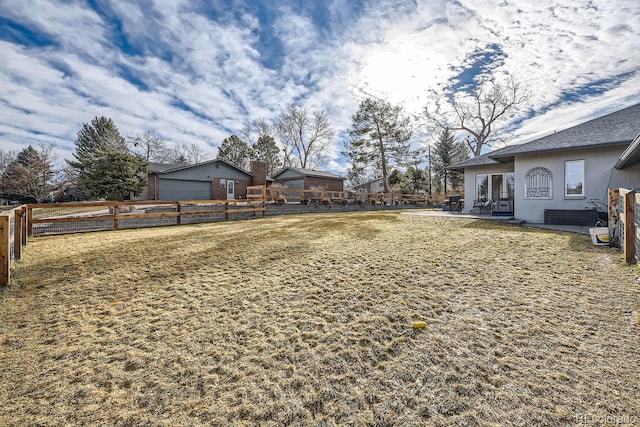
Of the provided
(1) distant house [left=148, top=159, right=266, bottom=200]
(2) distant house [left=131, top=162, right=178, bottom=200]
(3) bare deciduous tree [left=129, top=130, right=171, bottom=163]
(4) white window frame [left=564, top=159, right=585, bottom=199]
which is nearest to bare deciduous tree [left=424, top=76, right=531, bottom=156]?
(4) white window frame [left=564, top=159, right=585, bottom=199]

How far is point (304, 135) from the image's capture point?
125ft

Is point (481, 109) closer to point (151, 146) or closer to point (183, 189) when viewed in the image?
point (183, 189)

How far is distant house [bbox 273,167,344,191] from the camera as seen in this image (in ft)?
85.6

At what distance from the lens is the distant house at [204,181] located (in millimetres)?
21016

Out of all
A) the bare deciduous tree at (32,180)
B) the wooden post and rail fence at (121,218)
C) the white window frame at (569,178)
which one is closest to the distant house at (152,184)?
the bare deciduous tree at (32,180)

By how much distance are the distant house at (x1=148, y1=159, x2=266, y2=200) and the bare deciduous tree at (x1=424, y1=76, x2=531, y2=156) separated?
2006 cm

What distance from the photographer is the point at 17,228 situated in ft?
16.5

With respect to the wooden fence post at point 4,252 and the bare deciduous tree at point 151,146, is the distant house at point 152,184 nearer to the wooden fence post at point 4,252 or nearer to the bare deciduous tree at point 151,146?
the bare deciduous tree at point 151,146

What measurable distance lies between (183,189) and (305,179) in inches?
424

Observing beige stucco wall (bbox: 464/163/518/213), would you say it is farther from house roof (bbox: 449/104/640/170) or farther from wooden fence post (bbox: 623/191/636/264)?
wooden fence post (bbox: 623/191/636/264)

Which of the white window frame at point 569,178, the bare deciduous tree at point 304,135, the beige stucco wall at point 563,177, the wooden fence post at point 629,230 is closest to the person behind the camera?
the wooden fence post at point 629,230

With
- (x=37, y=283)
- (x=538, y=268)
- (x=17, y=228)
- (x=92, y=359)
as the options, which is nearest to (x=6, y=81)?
(x=17, y=228)

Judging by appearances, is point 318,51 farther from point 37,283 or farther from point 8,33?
point 37,283

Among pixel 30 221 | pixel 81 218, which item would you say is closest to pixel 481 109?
pixel 81 218
